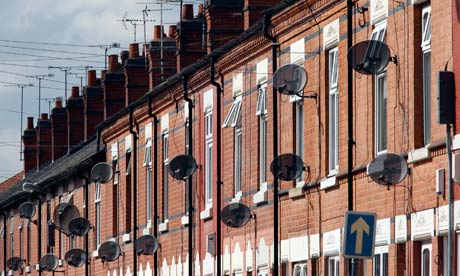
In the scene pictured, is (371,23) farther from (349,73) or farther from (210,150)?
(210,150)

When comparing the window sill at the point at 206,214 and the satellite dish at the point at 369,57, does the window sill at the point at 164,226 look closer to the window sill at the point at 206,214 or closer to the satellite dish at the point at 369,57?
the window sill at the point at 206,214

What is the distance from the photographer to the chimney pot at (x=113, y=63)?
186 ft

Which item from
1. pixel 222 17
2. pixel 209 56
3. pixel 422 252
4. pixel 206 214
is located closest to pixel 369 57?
pixel 422 252

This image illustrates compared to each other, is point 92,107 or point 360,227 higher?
point 92,107

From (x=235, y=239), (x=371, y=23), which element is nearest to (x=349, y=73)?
(x=371, y=23)

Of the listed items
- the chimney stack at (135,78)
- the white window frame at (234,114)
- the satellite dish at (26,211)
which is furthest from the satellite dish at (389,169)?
the satellite dish at (26,211)

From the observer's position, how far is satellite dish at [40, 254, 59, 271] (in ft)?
169

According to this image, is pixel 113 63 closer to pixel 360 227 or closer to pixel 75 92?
pixel 75 92

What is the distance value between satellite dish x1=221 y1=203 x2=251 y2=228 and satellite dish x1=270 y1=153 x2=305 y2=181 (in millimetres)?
3421

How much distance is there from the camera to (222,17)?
38688mm

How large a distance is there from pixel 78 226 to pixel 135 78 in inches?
262

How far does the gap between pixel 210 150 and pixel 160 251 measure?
16.4 ft

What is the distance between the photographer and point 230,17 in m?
38.7

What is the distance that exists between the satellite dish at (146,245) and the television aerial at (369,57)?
16.2 metres
